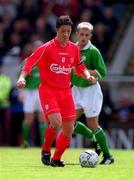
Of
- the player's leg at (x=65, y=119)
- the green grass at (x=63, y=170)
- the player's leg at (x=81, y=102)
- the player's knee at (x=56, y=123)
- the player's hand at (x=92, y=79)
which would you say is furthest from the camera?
the player's leg at (x=81, y=102)

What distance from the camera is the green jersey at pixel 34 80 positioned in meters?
17.8

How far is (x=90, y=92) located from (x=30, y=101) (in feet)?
15.6

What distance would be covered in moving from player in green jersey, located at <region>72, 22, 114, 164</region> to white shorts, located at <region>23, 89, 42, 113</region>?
4308 mm

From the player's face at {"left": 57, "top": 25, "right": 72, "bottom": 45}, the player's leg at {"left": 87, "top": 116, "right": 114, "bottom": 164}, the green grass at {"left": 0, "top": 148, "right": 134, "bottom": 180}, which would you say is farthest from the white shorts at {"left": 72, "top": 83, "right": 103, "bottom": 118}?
the player's face at {"left": 57, "top": 25, "right": 72, "bottom": 45}

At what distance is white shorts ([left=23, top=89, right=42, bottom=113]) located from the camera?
18.7 m

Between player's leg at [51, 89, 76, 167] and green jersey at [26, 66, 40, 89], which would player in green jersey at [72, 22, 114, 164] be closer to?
player's leg at [51, 89, 76, 167]

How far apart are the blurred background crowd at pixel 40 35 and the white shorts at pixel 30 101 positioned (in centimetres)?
201

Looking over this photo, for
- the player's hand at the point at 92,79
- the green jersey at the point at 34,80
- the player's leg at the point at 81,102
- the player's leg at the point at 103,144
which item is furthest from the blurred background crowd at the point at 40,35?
the player's hand at the point at 92,79

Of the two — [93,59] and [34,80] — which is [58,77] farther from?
[34,80]

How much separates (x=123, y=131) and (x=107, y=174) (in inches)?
370

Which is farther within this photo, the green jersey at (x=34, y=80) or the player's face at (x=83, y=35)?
the green jersey at (x=34, y=80)

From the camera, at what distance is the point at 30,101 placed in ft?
61.3

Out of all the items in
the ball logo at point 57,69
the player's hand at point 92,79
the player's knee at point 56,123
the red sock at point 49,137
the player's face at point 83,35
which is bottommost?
the red sock at point 49,137

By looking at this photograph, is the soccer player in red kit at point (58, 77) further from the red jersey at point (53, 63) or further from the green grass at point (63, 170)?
the green grass at point (63, 170)
